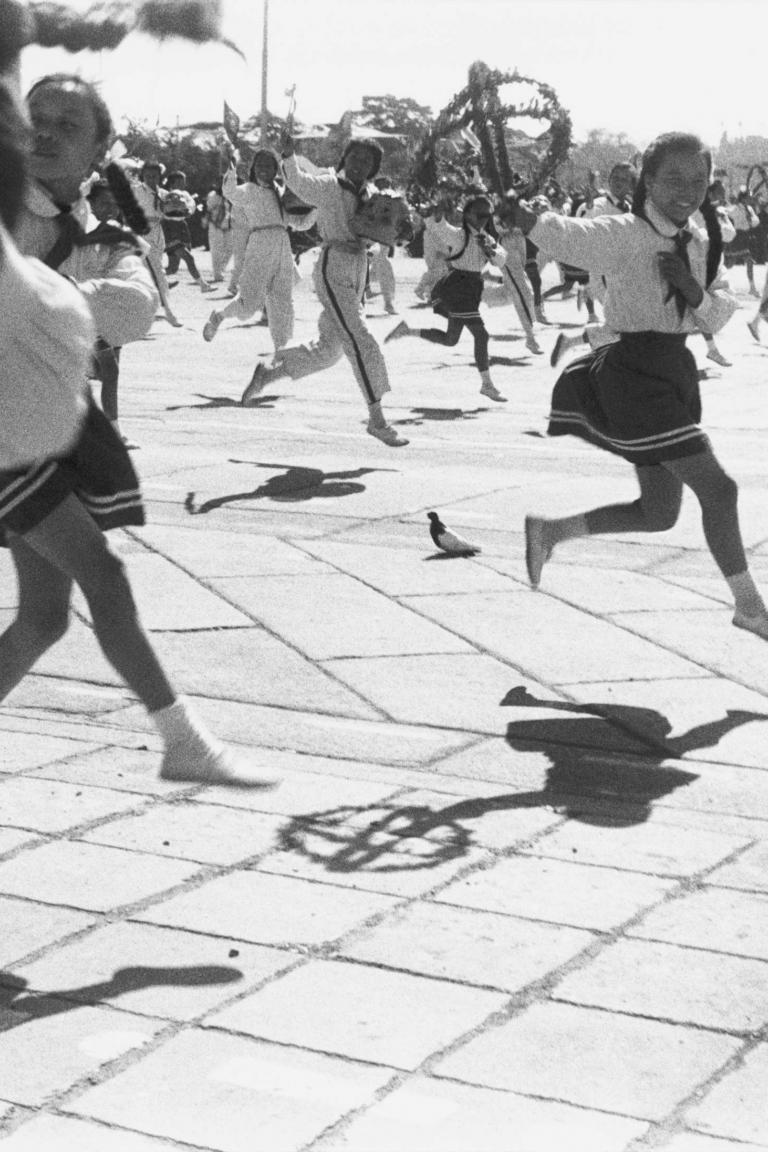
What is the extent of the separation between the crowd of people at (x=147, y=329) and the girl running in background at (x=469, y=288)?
2806 mm

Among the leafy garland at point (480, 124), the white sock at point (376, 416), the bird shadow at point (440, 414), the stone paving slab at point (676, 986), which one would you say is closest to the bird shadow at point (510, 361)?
the bird shadow at point (440, 414)

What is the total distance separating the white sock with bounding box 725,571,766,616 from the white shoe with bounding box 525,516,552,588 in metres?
0.71

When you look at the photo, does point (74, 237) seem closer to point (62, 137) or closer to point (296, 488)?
point (62, 137)

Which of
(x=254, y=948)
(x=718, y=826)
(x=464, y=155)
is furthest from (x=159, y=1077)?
(x=464, y=155)

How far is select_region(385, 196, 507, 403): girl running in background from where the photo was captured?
14.3 metres

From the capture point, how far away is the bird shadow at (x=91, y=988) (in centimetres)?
335

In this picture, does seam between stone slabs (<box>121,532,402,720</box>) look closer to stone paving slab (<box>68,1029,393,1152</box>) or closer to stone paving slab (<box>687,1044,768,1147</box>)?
stone paving slab (<box>68,1029,393,1152</box>)

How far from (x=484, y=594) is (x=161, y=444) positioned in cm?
475

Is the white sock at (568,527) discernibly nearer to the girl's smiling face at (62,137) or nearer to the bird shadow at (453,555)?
the bird shadow at (453,555)

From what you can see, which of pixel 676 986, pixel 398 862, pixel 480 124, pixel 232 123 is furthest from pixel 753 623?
pixel 480 124

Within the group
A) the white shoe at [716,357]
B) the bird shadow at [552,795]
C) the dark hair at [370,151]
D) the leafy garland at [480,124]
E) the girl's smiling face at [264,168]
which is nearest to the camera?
the bird shadow at [552,795]

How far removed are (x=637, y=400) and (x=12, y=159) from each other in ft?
10.2

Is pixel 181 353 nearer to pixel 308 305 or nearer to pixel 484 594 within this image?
pixel 308 305

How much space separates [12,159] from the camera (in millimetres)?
3205
